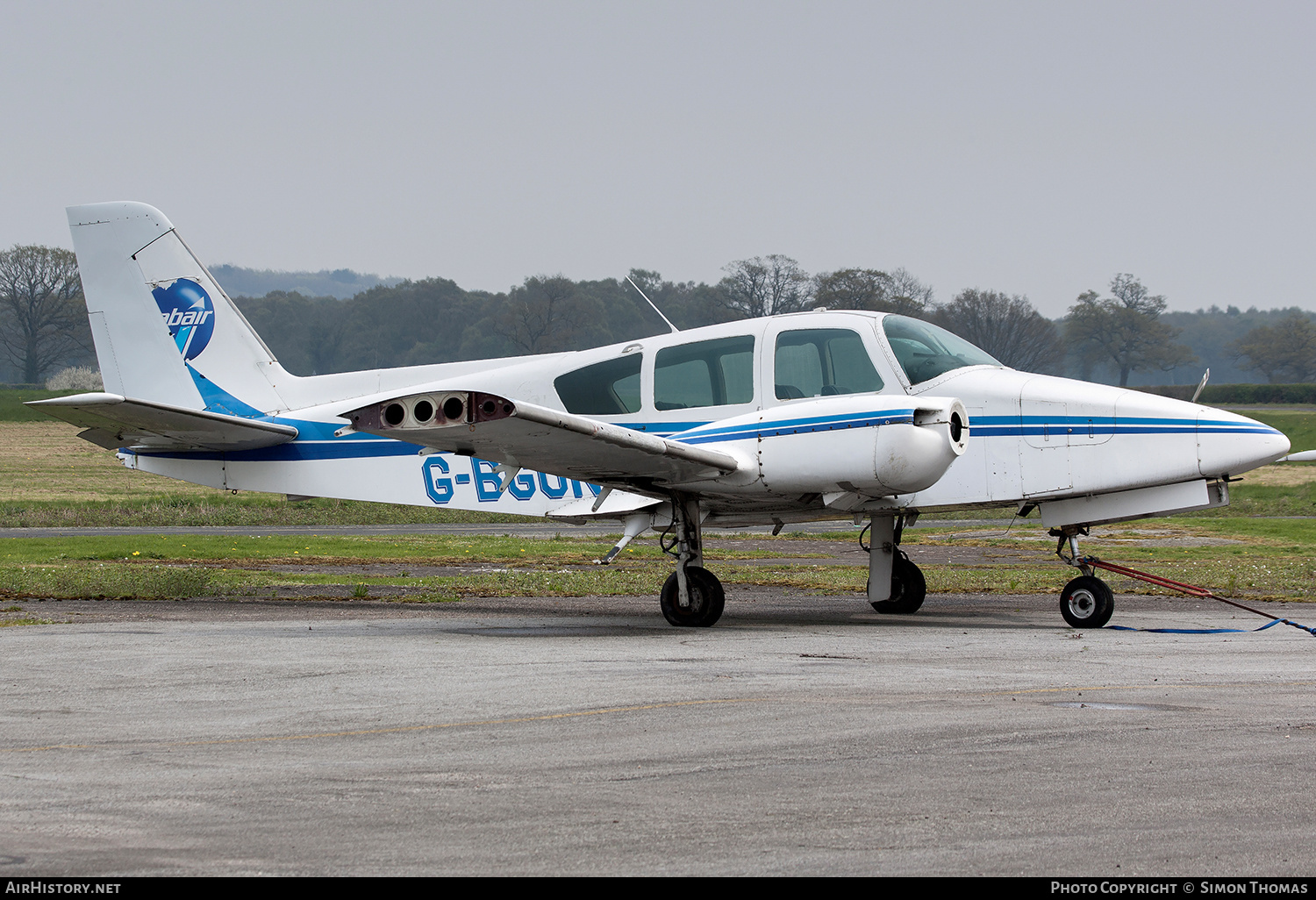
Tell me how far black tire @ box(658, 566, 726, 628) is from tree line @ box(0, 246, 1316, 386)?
187 feet

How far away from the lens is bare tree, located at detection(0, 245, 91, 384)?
277 ft

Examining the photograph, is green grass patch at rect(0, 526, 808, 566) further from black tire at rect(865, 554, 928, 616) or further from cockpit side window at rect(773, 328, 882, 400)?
cockpit side window at rect(773, 328, 882, 400)

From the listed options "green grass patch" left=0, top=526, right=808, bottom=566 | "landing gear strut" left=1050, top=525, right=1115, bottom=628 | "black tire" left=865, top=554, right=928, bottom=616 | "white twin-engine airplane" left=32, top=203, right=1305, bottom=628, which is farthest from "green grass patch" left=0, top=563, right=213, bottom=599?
"landing gear strut" left=1050, top=525, right=1115, bottom=628

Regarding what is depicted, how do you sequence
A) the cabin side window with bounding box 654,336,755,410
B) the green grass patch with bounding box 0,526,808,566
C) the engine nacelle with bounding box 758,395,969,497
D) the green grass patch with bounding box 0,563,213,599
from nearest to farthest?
the engine nacelle with bounding box 758,395,969,497 → the cabin side window with bounding box 654,336,755,410 → the green grass patch with bounding box 0,563,213,599 → the green grass patch with bounding box 0,526,808,566

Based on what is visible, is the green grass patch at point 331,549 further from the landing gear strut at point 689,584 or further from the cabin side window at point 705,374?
the landing gear strut at point 689,584

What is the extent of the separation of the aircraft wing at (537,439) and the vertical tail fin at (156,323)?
5474 mm

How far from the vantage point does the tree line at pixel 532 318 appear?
71.4 metres

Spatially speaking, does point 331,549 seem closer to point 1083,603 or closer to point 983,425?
point 983,425

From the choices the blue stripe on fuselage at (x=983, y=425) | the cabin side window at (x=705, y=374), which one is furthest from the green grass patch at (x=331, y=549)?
the blue stripe on fuselage at (x=983, y=425)

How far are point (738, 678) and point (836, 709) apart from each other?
1.14 m

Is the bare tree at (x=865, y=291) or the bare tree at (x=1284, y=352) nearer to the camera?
the bare tree at (x=865, y=291)

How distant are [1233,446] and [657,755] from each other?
7.22 m

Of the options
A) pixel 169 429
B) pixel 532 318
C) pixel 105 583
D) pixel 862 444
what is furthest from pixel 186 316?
pixel 532 318

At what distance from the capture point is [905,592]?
522 inches
